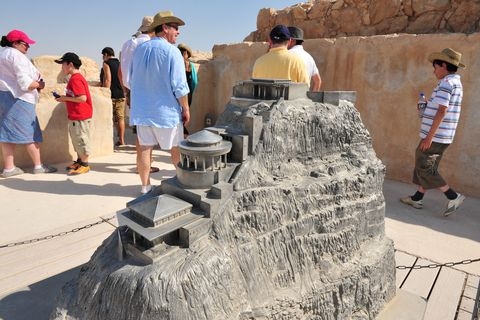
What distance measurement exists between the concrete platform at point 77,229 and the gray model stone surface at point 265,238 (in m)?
0.73

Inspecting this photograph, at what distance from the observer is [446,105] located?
4.84m

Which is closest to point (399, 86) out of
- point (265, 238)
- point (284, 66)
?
point (284, 66)

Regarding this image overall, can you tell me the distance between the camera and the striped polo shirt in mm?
4836

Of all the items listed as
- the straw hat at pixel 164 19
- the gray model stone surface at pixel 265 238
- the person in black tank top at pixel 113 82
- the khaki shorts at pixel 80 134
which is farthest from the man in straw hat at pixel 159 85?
the person in black tank top at pixel 113 82

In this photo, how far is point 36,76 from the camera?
19.7 feet

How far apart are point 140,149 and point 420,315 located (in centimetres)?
374

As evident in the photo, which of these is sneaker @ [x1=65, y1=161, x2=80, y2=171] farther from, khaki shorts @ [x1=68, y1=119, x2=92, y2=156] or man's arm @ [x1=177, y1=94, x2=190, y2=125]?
man's arm @ [x1=177, y1=94, x2=190, y2=125]

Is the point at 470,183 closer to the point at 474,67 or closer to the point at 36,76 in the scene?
the point at 474,67

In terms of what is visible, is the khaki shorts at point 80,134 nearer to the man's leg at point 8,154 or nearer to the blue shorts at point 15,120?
the blue shorts at point 15,120

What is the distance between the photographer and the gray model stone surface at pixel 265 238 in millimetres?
2146

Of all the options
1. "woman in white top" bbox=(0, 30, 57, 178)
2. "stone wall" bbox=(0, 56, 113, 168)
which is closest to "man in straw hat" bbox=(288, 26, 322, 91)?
"stone wall" bbox=(0, 56, 113, 168)

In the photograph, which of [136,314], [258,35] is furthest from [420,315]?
[258,35]

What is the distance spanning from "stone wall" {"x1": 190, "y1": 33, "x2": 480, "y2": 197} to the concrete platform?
0.49m

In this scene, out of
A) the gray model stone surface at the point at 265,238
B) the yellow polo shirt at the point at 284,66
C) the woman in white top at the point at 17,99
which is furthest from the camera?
the woman in white top at the point at 17,99
